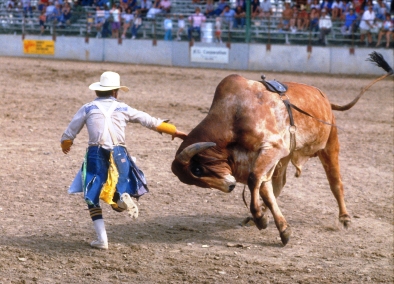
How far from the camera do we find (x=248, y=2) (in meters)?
27.1

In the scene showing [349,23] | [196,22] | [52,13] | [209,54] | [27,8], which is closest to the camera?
[349,23]

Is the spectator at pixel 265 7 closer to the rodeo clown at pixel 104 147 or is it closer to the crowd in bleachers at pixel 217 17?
the crowd in bleachers at pixel 217 17

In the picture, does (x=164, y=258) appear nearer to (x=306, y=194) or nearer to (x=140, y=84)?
(x=306, y=194)

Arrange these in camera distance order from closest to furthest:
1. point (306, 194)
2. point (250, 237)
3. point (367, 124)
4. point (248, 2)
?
point (250, 237)
point (306, 194)
point (367, 124)
point (248, 2)

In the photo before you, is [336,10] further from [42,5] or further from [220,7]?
[42,5]

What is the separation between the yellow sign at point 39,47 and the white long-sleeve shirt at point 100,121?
25.3 m

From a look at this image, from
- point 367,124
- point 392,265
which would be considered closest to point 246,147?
point 392,265

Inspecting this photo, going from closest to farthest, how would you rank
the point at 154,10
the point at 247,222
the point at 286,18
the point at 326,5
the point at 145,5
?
1. the point at 247,222
2. the point at 286,18
3. the point at 326,5
4. the point at 154,10
5. the point at 145,5

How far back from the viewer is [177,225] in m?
7.30

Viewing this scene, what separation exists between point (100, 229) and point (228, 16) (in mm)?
22297

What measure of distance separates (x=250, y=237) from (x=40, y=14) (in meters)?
27.3

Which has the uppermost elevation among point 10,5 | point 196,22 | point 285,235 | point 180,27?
point 10,5

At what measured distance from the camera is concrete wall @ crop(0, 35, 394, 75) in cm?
2425

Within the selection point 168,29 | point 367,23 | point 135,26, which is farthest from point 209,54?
point 367,23
